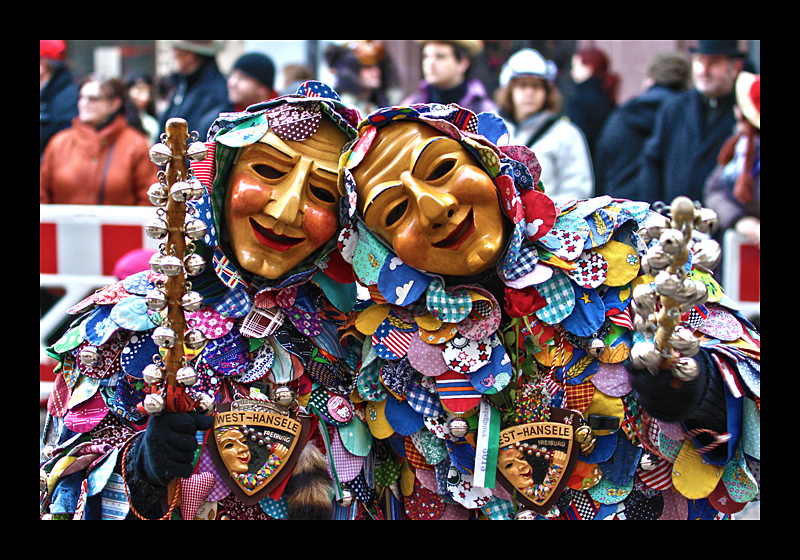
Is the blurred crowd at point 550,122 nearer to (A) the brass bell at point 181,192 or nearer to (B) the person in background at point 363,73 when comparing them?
(B) the person in background at point 363,73

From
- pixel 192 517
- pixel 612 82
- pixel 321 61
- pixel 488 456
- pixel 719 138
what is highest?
pixel 321 61

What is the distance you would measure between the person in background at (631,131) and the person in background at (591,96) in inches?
18.3

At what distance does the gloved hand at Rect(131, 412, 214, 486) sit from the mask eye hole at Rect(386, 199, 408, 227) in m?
0.55

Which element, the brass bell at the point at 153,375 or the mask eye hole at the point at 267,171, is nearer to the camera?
the brass bell at the point at 153,375

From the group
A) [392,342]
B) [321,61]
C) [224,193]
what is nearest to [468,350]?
[392,342]

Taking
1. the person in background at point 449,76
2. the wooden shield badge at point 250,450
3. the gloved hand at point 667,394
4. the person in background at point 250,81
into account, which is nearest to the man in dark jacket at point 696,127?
the person in background at point 449,76

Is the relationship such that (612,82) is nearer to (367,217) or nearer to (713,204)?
(713,204)

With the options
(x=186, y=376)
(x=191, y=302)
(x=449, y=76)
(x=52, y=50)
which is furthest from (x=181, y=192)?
(x=52, y=50)

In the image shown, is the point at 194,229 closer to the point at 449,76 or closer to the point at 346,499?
the point at 346,499

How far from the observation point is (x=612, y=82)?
6012 millimetres

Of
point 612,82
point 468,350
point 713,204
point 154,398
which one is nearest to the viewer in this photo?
point 154,398

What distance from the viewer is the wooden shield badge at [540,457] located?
5.70 ft

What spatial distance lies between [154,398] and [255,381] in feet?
0.92

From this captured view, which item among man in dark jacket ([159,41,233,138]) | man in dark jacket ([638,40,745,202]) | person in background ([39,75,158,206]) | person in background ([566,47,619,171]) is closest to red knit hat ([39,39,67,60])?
person in background ([39,75,158,206])
